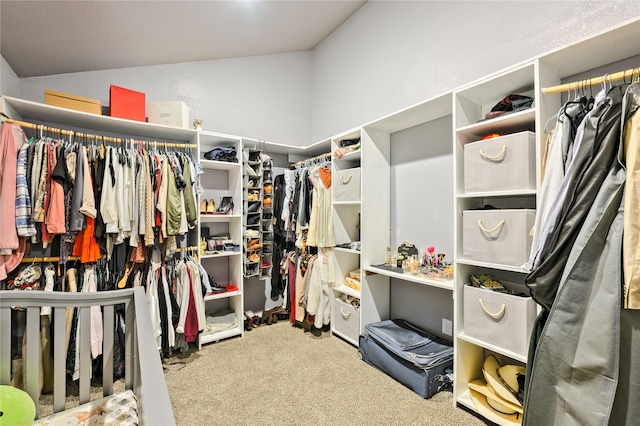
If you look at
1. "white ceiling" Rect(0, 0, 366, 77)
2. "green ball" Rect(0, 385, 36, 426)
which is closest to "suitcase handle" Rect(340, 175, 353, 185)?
"white ceiling" Rect(0, 0, 366, 77)

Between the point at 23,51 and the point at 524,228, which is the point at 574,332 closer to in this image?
the point at 524,228

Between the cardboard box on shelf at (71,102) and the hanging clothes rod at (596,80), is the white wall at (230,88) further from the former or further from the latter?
the hanging clothes rod at (596,80)

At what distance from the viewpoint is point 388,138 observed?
2.84 metres

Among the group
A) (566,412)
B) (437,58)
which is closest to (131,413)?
(566,412)

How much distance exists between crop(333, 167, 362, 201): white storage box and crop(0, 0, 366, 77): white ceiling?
1586mm

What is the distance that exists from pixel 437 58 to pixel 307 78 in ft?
6.29

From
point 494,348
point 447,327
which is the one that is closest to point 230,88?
point 447,327

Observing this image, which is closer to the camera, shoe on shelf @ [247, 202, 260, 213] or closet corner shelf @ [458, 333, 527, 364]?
closet corner shelf @ [458, 333, 527, 364]

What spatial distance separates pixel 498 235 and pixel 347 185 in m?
1.38

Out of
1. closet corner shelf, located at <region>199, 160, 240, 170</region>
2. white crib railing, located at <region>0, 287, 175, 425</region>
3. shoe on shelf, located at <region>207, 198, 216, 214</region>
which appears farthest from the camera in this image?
shoe on shelf, located at <region>207, 198, 216, 214</region>

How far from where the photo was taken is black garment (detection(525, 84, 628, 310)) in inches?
47.6

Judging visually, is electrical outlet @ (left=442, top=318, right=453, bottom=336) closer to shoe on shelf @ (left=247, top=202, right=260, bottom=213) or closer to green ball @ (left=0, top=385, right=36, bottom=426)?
shoe on shelf @ (left=247, top=202, right=260, bottom=213)

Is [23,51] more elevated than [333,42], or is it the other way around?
[333,42]

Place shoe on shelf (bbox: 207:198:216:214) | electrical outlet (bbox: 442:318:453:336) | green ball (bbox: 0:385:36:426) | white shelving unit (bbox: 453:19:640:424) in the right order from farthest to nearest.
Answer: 1. shoe on shelf (bbox: 207:198:216:214)
2. electrical outlet (bbox: 442:318:453:336)
3. white shelving unit (bbox: 453:19:640:424)
4. green ball (bbox: 0:385:36:426)
